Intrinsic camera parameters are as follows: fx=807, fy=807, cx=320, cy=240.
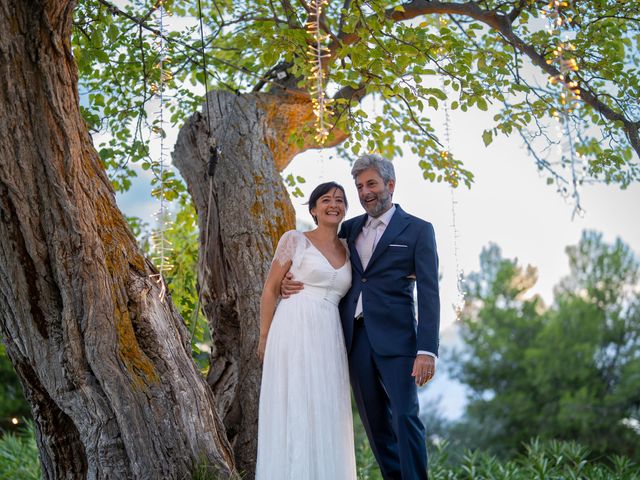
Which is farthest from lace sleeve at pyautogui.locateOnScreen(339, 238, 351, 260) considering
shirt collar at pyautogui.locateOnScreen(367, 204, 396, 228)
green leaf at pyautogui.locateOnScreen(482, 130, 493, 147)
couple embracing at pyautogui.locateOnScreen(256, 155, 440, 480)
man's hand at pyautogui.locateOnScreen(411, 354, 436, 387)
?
green leaf at pyautogui.locateOnScreen(482, 130, 493, 147)

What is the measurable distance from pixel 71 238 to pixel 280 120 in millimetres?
2593

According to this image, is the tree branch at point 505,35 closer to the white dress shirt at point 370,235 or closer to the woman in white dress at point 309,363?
the white dress shirt at point 370,235

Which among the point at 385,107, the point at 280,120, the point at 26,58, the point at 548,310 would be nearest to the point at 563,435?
the point at 548,310

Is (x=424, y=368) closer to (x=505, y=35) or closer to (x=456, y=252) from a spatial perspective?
(x=456, y=252)

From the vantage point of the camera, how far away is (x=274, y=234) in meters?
4.70

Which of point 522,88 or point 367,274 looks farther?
point 522,88

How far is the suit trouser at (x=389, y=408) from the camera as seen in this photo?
3.37 metres

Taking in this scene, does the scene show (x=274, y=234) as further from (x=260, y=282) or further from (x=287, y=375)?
(x=287, y=375)

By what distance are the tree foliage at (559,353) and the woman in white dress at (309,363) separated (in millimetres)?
14625

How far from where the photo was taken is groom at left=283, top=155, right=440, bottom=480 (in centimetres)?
341

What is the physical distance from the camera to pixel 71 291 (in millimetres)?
3273

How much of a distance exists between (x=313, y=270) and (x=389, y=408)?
704 mm

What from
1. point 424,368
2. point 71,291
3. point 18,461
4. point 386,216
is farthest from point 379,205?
point 18,461

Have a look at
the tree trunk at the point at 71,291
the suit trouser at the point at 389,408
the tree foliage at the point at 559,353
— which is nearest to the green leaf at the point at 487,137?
the suit trouser at the point at 389,408
